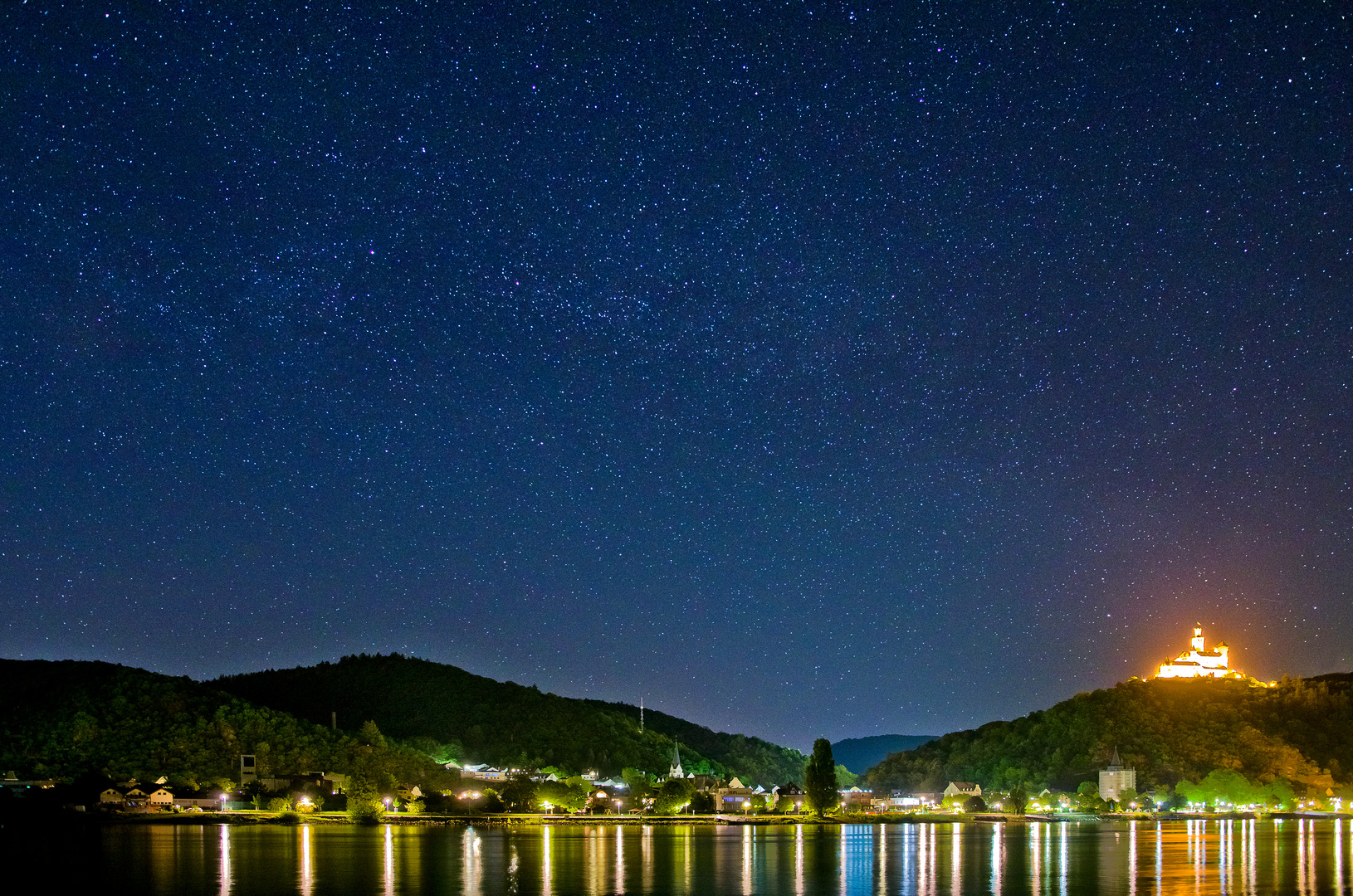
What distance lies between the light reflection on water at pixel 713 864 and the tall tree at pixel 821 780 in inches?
1426

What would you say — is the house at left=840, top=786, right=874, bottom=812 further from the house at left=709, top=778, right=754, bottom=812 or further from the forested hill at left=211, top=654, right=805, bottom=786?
the forested hill at left=211, top=654, right=805, bottom=786

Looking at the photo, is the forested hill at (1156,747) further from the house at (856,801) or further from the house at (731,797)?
the house at (731,797)

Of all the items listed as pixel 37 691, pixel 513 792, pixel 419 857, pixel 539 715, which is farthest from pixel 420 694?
pixel 419 857

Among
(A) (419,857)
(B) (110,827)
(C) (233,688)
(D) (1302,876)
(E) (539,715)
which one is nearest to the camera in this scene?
(D) (1302,876)

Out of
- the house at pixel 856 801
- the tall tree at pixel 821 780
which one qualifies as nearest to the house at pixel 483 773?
the tall tree at pixel 821 780

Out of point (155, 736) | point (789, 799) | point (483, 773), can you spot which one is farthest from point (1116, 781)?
point (155, 736)

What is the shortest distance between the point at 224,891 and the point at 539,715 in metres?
159

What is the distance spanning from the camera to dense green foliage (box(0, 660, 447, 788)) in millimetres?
132000

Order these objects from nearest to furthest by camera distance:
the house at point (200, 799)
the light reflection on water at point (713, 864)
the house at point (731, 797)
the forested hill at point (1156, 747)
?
the light reflection on water at point (713, 864)
the house at point (200, 799)
the house at point (731, 797)
the forested hill at point (1156, 747)

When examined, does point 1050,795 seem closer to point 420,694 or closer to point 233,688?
point 420,694

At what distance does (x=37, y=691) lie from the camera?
149000mm

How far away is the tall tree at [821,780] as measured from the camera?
404 feet

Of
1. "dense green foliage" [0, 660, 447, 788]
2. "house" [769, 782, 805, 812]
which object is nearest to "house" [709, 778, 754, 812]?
"house" [769, 782, 805, 812]

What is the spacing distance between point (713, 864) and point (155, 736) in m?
104
